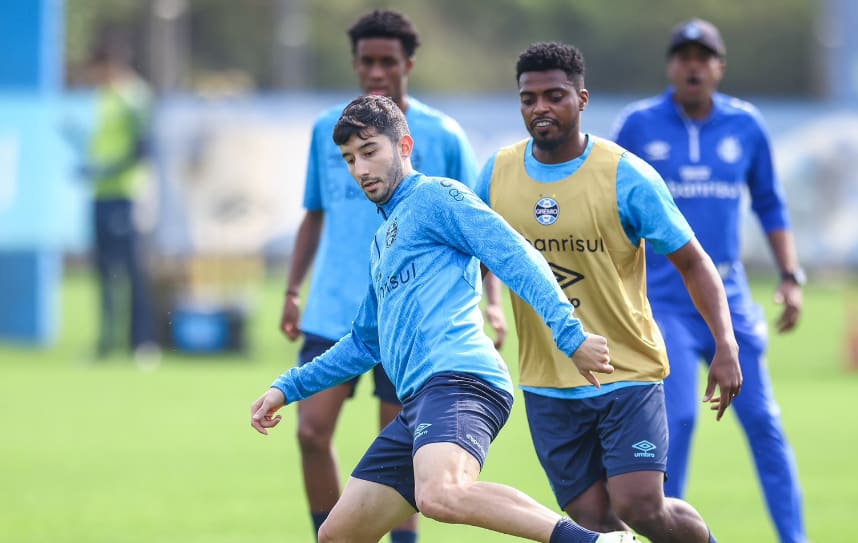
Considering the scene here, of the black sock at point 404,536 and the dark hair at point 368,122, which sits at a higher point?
the dark hair at point 368,122

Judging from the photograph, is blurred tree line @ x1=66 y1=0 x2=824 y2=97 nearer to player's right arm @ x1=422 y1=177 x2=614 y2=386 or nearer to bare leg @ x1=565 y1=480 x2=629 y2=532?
bare leg @ x1=565 y1=480 x2=629 y2=532

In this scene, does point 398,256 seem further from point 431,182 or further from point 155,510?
point 155,510

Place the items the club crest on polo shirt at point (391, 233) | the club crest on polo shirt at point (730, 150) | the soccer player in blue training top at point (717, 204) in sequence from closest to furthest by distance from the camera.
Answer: the club crest on polo shirt at point (391, 233), the soccer player in blue training top at point (717, 204), the club crest on polo shirt at point (730, 150)

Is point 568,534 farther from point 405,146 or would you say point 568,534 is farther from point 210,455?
point 210,455

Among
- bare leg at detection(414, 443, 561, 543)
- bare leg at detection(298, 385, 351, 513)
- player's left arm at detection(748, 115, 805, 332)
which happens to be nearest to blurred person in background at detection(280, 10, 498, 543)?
bare leg at detection(298, 385, 351, 513)

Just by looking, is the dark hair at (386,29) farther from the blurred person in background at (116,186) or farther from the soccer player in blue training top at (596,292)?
the blurred person in background at (116,186)

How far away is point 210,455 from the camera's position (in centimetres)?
1190

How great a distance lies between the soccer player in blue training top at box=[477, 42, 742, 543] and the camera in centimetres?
619

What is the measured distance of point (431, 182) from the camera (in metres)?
5.89

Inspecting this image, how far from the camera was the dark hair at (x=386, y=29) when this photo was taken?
761 cm

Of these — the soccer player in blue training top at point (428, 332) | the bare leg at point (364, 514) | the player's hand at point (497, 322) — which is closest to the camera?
the soccer player in blue training top at point (428, 332)

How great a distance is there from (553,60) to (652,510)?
1.81m

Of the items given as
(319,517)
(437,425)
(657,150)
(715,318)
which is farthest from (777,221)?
(437,425)

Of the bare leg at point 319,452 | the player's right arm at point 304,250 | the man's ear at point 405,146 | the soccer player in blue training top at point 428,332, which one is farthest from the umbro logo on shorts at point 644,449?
the player's right arm at point 304,250
